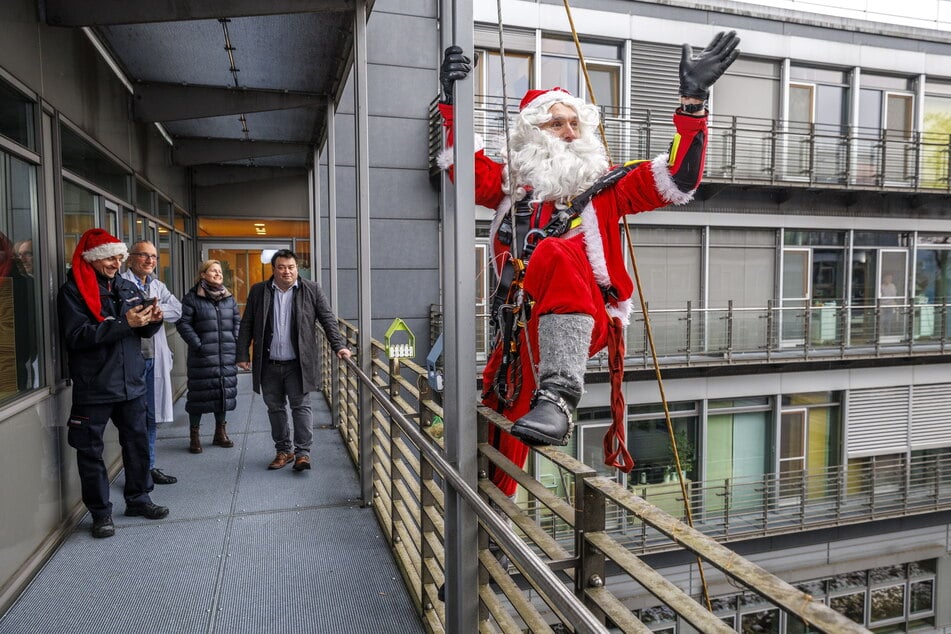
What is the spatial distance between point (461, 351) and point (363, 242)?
7.71ft

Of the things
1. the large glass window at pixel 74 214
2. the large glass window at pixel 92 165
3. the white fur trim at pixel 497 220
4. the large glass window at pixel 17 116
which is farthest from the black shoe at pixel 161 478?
the white fur trim at pixel 497 220

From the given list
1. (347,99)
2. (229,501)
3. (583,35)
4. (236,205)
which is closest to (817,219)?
Result: (583,35)

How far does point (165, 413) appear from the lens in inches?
173

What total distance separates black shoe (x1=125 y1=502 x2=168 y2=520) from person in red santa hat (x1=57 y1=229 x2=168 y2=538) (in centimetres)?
23

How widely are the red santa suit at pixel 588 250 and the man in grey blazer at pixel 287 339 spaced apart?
8.08 feet

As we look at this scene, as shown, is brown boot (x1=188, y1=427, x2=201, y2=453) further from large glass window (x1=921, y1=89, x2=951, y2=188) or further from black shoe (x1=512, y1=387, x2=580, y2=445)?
large glass window (x1=921, y1=89, x2=951, y2=188)

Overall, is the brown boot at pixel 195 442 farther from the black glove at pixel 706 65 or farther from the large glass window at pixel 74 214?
the black glove at pixel 706 65

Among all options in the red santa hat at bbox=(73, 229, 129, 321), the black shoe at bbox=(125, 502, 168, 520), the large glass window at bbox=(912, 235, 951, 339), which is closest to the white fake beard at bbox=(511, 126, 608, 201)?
the red santa hat at bbox=(73, 229, 129, 321)

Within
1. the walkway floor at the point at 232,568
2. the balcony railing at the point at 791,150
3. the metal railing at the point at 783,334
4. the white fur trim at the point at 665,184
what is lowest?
the walkway floor at the point at 232,568

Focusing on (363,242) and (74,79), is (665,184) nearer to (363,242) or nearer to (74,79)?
(363,242)

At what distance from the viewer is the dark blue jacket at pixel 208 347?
16.7ft

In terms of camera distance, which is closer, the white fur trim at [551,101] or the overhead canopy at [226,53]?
the white fur trim at [551,101]

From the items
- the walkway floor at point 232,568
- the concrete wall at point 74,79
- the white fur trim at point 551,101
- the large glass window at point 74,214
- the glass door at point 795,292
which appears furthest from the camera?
the glass door at point 795,292

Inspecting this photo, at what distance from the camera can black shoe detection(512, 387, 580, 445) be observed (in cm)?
165
